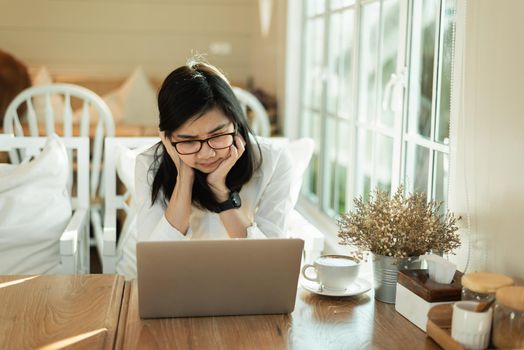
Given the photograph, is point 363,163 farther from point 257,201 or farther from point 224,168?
point 224,168

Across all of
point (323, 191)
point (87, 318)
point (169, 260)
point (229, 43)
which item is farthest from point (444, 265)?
point (229, 43)

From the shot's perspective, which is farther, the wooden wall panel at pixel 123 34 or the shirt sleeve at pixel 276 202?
the wooden wall panel at pixel 123 34

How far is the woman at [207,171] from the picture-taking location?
5.88 ft

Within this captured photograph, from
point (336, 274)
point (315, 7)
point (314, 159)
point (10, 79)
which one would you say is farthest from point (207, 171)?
point (10, 79)

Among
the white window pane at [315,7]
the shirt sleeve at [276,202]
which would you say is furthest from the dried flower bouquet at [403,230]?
the white window pane at [315,7]

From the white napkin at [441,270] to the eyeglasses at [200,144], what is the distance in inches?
24.2

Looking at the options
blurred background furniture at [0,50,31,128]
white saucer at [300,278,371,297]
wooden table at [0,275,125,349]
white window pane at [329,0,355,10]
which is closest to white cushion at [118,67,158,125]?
blurred background furniture at [0,50,31,128]

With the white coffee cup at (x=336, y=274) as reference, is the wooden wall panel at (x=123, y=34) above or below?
above

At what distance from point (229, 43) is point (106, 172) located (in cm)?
228

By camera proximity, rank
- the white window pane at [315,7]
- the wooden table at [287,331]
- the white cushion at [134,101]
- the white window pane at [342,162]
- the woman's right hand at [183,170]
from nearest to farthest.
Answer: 1. the wooden table at [287,331]
2. the woman's right hand at [183,170]
3. the white window pane at [342,162]
4. the white window pane at [315,7]
5. the white cushion at [134,101]

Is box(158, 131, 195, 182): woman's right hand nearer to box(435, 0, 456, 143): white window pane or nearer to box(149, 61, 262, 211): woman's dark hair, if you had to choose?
box(149, 61, 262, 211): woman's dark hair

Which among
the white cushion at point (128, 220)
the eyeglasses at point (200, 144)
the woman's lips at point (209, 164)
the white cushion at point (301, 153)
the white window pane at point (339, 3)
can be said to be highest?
the white window pane at point (339, 3)

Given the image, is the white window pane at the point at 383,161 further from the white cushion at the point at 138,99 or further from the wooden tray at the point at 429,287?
the white cushion at the point at 138,99

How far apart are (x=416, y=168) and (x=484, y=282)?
868 millimetres
